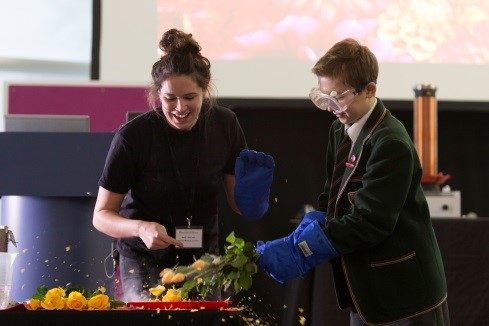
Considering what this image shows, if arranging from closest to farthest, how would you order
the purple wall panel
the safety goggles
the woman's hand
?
1. the safety goggles
2. the woman's hand
3. the purple wall panel

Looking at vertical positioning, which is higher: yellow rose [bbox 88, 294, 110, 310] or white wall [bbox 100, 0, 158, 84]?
white wall [bbox 100, 0, 158, 84]

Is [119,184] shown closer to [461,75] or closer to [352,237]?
[352,237]

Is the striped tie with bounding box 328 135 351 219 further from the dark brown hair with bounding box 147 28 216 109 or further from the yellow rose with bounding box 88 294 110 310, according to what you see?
the yellow rose with bounding box 88 294 110 310

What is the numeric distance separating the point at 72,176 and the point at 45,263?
351mm

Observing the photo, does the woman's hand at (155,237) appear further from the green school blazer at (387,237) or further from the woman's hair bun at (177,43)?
the woman's hair bun at (177,43)

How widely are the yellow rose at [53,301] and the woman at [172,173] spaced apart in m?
0.48

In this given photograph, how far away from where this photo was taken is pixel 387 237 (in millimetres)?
2459

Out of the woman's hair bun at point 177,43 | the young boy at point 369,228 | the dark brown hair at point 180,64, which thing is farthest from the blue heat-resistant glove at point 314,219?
the woman's hair bun at point 177,43

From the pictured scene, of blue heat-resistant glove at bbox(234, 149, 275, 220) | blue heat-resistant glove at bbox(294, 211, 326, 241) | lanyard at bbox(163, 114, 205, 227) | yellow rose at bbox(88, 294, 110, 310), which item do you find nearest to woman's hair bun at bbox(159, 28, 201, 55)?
lanyard at bbox(163, 114, 205, 227)

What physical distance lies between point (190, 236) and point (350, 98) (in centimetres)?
67

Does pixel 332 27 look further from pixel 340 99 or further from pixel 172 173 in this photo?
pixel 340 99

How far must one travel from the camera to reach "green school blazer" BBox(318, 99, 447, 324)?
241cm

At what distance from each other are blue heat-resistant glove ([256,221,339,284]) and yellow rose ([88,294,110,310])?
42cm

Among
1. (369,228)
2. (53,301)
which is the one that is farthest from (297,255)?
(53,301)
